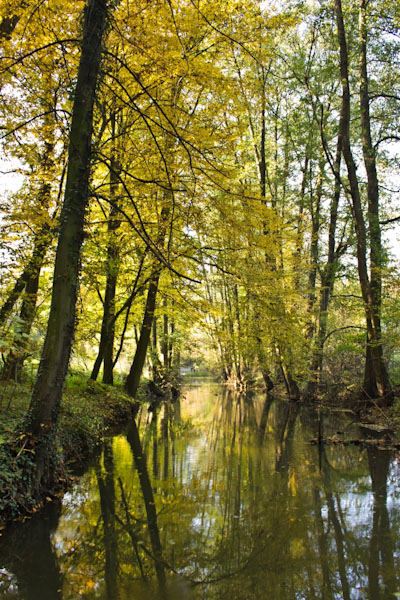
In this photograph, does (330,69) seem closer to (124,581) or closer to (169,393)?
(124,581)

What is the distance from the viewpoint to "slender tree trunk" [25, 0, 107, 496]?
5090 mm

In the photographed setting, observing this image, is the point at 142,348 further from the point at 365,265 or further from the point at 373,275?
the point at 373,275

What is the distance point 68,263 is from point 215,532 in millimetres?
3566

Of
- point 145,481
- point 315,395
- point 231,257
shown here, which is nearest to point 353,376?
point 315,395

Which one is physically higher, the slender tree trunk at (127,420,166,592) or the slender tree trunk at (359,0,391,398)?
the slender tree trunk at (359,0,391,398)

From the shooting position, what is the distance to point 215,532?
4637mm

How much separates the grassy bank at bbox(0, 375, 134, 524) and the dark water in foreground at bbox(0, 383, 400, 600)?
31cm

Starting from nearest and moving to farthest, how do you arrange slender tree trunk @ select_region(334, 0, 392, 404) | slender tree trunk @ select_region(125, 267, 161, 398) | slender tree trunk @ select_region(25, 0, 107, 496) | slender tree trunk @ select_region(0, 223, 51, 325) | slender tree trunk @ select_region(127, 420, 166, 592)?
slender tree trunk @ select_region(127, 420, 166, 592), slender tree trunk @ select_region(25, 0, 107, 496), slender tree trunk @ select_region(0, 223, 51, 325), slender tree trunk @ select_region(334, 0, 392, 404), slender tree trunk @ select_region(125, 267, 161, 398)

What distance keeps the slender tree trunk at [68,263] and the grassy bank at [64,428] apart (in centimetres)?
24

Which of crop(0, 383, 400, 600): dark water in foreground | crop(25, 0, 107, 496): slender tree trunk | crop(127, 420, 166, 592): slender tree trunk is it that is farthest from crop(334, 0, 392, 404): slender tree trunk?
crop(25, 0, 107, 496): slender tree trunk

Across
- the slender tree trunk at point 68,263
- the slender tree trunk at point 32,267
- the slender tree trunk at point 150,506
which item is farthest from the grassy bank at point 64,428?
the slender tree trunk at point 32,267

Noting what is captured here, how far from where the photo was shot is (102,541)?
14.5ft

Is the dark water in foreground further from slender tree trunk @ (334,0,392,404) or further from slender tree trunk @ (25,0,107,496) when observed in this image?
slender tree trunk @ (334,0,392,404)

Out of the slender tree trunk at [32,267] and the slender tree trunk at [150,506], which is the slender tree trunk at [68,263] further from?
the slender tree trunk at [32,267]
